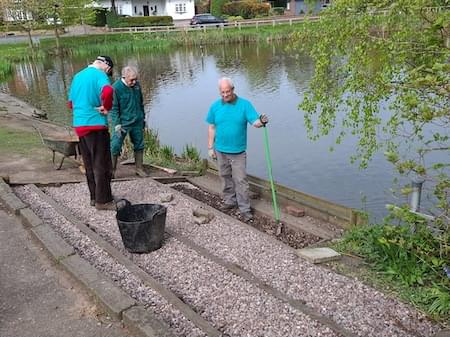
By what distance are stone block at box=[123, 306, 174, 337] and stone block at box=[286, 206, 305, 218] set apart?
323 cm

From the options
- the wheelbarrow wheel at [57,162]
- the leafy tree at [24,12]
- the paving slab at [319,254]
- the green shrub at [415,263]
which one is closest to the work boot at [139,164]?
the wheelbarrow wheel at [57,162]

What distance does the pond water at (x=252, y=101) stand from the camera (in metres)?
10.6

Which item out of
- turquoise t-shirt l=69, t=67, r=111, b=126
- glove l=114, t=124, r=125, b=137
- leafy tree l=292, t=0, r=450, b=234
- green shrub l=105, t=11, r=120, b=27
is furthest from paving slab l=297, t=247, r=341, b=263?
green shrub l=105, t=11, r=120, b=27

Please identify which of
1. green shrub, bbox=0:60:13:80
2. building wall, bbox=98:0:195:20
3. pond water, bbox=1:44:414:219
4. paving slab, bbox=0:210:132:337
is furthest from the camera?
building wall, bbox=98:0:195:20

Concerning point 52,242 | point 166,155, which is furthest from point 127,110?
point 52,242

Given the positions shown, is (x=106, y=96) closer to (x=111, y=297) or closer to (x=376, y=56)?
(x=111, y=297)

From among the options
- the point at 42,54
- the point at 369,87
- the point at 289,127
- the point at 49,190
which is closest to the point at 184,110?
the point at 289,127

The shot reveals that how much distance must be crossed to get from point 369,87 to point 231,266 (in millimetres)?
3401

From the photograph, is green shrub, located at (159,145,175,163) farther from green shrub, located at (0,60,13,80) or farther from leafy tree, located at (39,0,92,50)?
leafy tree, located at (39,0,92,50)

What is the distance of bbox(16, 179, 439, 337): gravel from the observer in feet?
14.2

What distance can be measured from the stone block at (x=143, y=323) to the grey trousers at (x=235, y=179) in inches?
117

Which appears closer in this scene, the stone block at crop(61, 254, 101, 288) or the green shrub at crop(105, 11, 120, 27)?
the stone block at crop(61, 254, 101, 288)

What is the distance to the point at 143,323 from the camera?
405cm

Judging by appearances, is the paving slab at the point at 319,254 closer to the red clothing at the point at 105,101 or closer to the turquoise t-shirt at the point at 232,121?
the turquoise t-shirt at the point at 232,121
